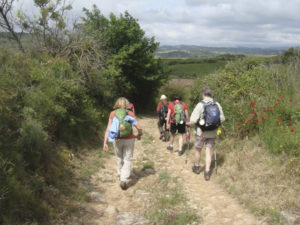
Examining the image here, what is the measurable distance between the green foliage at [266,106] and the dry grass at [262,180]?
0.35 m

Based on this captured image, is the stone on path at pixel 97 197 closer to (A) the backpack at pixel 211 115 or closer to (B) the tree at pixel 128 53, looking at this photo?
(A) the backpack at pixel 211 115

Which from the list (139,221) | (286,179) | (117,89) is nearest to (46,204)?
(139,221)

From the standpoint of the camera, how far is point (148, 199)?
4.84 meters

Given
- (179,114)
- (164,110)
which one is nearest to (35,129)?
(179,114)

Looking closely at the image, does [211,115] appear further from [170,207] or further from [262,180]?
[170,207]

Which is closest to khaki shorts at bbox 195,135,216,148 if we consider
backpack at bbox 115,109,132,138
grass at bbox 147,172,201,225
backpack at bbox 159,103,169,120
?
grass at bbox 147,172,201,225

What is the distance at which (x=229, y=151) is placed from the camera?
21.3 ft

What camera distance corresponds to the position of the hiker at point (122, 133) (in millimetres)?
4977

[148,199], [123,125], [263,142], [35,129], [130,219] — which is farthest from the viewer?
[263,142]

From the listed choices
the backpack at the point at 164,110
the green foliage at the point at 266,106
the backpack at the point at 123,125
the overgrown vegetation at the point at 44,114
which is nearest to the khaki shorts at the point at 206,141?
the green foliage at the point at 266,106

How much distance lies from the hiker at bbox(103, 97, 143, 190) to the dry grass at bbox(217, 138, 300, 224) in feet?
6.96

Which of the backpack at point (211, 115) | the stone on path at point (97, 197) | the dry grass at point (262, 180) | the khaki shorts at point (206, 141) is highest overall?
the backpack at point (211, 115)

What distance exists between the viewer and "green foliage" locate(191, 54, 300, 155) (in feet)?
18.0

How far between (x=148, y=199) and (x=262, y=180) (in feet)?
7.36
